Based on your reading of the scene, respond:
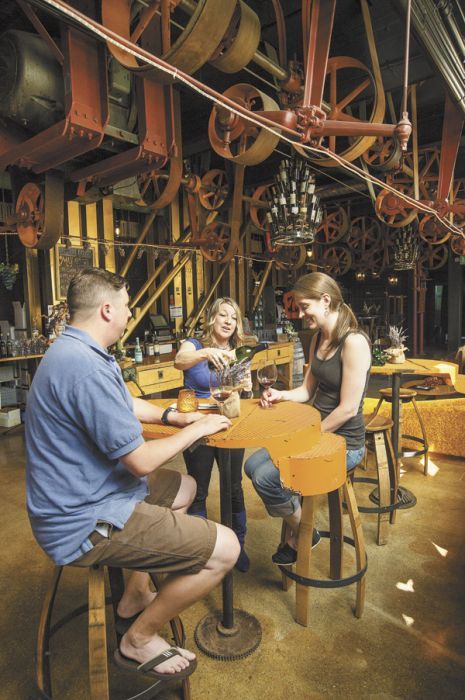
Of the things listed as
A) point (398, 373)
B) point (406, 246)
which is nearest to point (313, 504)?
point (398, 373)

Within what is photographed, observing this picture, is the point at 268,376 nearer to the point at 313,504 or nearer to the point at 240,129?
the point at 313,504

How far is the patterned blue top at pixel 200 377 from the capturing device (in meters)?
→ 2.55

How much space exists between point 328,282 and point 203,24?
1319 mm

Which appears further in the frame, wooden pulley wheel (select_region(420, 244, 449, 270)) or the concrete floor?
wooden pulley wheel (select_region(420, 244, 449, 270))

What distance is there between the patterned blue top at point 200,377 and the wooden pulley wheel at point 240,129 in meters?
1.33

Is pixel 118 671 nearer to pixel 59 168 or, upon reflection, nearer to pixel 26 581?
pixel 26 581

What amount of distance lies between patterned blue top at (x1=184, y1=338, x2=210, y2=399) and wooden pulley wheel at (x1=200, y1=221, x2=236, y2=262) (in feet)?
11.4

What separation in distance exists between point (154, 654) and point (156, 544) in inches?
17.4

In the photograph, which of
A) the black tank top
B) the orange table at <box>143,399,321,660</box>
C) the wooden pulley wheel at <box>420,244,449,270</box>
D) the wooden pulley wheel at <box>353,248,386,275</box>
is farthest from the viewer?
the wooden pulley wheel at <box>420,244,449,270</box>

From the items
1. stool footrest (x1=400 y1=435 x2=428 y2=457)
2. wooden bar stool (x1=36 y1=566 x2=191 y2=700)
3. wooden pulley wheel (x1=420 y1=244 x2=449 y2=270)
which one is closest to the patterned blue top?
wooden bar stool (x1=36 y1=566 x2=191 y2=700)

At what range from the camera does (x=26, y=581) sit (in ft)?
7.64

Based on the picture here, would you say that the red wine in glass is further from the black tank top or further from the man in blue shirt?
the black tank top

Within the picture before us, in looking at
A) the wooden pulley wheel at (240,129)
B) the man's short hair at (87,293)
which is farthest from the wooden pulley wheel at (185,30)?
the man's short hair at (87,293)

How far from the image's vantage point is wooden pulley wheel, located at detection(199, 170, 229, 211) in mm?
5826
